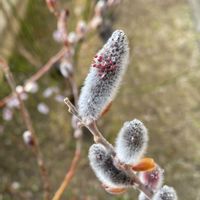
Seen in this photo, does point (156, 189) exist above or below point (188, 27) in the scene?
above

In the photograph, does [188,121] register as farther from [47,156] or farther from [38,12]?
[38,12]

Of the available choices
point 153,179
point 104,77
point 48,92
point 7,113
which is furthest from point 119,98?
point 104,77

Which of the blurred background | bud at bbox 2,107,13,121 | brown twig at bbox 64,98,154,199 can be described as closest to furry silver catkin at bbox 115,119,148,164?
brown twig at bbox 64,98,154,199

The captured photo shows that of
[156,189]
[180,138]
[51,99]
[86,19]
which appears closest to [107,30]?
[86,19]

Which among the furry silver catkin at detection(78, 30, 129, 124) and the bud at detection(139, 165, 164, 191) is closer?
the furry silver catkin at detection(78, 30, 129, 124)

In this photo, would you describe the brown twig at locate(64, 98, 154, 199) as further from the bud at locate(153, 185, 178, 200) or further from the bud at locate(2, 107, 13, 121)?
the bud at locate(2, 107, 13, 121)

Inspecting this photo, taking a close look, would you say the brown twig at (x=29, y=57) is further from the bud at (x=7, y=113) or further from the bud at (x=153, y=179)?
the bud at (x=153, y=179)

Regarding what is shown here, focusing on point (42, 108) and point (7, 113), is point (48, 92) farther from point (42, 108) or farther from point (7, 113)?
point (7, 113)
